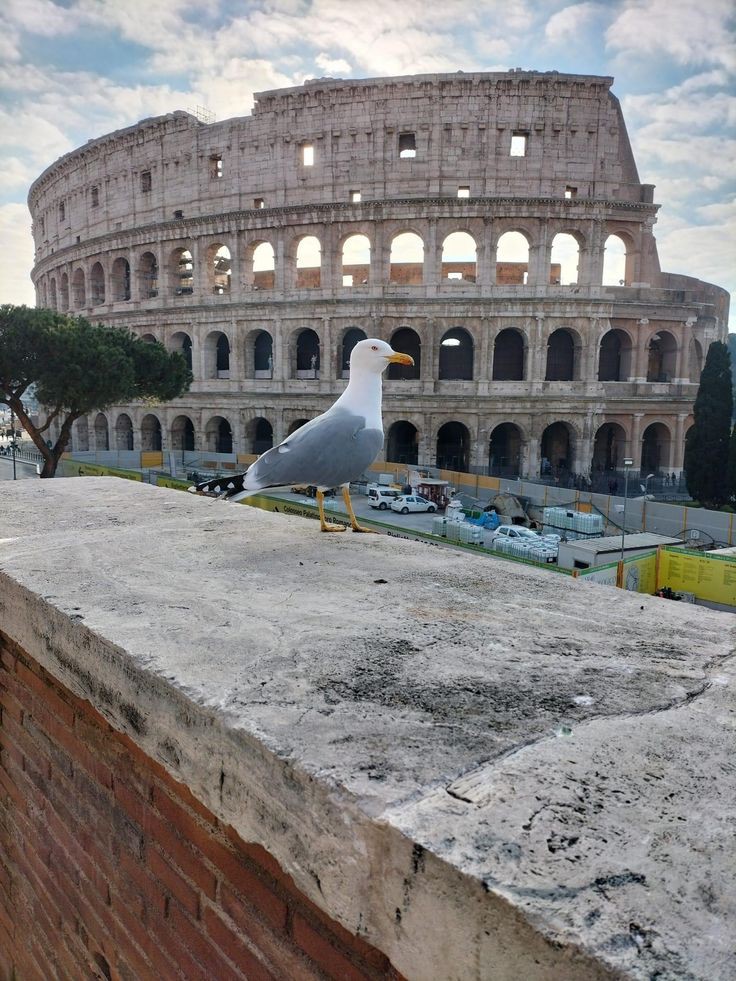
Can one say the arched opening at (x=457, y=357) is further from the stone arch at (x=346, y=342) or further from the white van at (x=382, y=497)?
the white van at (x=382, y=497)

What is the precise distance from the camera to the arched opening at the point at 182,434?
29719 mm

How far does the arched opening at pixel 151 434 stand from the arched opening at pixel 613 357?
20.2 metres

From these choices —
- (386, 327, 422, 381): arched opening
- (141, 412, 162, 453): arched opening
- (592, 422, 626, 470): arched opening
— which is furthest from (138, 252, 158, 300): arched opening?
(592, 422, 626, 470): arched opening

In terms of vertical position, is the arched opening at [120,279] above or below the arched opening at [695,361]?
above

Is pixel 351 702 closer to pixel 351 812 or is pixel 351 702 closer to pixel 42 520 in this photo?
pixel 351 812

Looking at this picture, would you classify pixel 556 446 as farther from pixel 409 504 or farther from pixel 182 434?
pixel 182 434

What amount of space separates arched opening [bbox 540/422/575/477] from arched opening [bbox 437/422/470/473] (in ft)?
11.0

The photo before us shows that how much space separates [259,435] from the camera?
29.7 metres

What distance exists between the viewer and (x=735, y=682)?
4.72ft

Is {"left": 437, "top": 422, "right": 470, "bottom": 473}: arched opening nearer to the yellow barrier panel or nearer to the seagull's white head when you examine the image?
the yellow barrier panel

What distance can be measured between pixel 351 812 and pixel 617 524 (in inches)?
693

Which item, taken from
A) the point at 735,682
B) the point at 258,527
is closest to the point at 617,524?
the point at 258,527

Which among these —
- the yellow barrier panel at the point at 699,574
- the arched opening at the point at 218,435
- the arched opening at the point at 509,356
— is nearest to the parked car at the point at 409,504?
the yellow barrier panel at the point at 699,574

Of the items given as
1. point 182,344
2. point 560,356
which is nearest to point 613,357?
point 560,356
